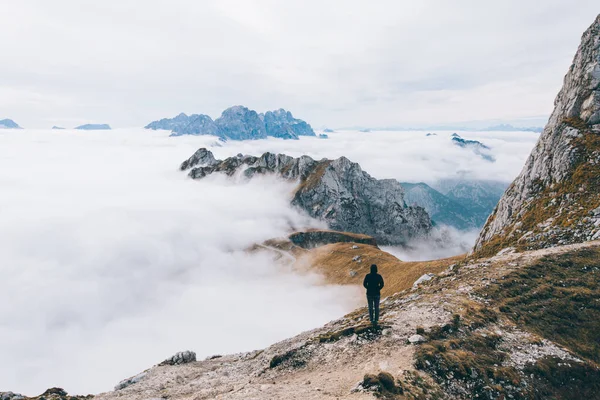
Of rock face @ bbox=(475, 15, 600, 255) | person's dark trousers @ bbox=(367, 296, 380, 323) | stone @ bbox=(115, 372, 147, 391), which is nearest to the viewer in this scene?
person's dark trousers @ bbox=(367, 296, 380, 323)

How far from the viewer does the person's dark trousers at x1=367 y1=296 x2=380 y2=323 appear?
85.2 feet

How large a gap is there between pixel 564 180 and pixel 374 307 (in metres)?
61.8

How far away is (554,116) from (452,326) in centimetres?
9110

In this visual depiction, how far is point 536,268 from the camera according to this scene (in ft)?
A: 116

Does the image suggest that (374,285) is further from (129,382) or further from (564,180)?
(564,180)

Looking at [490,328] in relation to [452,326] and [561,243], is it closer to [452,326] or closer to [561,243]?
[452,326]

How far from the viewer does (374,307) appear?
26.5 m

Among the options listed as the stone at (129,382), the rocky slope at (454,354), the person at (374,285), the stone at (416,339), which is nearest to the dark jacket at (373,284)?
the person at (374,285)

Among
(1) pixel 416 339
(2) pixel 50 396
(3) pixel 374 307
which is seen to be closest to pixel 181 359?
(2) pixel 50 396

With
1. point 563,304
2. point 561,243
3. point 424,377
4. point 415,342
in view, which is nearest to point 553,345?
point 563,304

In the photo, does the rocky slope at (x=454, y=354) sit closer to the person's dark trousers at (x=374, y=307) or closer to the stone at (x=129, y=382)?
the stone at (x=129, y=382)

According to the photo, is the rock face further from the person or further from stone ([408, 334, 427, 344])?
the person

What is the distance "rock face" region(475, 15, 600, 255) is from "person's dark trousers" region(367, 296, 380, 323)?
36.8m

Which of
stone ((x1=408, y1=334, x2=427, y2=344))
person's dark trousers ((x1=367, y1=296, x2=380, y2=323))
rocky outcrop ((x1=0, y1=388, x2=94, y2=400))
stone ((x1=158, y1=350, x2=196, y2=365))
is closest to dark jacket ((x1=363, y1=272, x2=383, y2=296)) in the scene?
person's dark trousers ((x1=367, y1=296, x2=380, y2=323))
